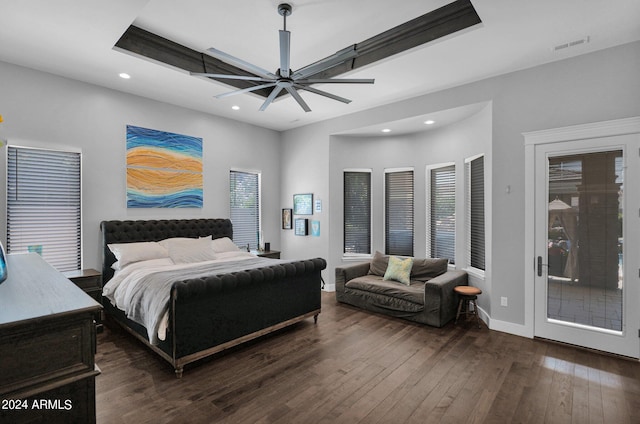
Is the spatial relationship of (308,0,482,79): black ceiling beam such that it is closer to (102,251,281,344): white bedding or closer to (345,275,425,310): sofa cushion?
(102,251,281,344): white bedding

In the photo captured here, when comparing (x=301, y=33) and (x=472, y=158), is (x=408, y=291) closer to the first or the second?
(x=472, y=158)

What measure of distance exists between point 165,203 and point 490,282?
493 cm

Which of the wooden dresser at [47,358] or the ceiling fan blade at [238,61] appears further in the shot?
the ceiling fan blade at [238,61]

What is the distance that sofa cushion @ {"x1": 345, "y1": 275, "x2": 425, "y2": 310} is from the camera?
4.26 m

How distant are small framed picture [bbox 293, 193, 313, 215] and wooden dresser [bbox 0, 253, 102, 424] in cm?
494

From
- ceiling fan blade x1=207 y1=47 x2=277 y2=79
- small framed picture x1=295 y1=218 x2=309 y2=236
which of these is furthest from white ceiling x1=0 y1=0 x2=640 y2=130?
small framed picture x1=295 y1=218 x2=309 y2=236

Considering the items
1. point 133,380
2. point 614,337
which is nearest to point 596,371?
point 614,337

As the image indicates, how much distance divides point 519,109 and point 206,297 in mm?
4195

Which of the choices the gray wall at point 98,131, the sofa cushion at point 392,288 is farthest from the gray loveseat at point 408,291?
the gray wall at point 98,131

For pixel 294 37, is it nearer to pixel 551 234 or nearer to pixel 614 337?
pixel 551 234

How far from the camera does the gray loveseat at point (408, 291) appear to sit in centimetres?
410

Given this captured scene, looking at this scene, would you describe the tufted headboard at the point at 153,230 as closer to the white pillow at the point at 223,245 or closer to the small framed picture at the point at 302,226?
the white pillow at the point at 223,245

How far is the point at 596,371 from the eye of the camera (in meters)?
2.96

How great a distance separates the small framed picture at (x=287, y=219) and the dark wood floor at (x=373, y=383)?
3015 mm
